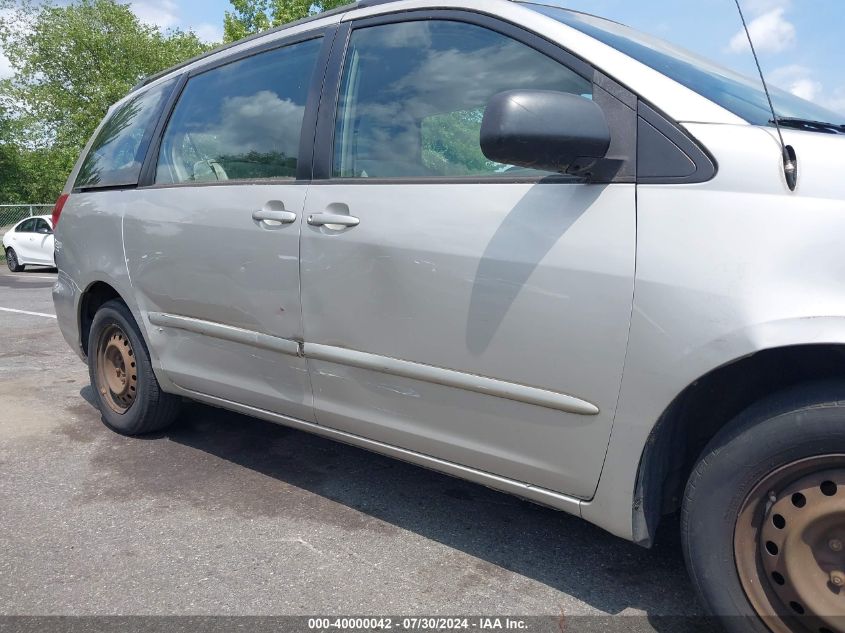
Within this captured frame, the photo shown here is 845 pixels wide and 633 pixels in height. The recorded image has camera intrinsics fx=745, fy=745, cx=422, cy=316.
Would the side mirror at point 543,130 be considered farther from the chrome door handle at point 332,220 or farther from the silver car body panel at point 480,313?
the chrome door handle at point 332,220

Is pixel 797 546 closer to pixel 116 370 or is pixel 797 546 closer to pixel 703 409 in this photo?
pixel 703 409

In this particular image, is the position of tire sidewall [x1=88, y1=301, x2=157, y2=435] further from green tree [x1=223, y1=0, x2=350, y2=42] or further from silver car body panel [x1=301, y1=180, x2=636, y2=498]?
green tree [x1=223, y1=0, x2=350, y2=42]

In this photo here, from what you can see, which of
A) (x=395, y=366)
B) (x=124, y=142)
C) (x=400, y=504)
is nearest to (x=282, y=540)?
(x=400, y=504)

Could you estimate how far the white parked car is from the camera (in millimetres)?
16819

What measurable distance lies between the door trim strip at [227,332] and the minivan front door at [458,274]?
0.14m

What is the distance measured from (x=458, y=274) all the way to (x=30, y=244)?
57.3ft

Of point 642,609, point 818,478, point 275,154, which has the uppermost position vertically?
point 275,154

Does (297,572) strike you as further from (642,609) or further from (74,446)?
(74,446)

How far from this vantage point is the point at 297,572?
2500mm

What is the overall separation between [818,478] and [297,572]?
161 centimetres

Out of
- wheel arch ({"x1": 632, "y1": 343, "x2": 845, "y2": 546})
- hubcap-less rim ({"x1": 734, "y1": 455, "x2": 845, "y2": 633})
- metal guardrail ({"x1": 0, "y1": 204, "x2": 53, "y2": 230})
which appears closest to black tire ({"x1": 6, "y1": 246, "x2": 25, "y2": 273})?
metal guardrail ({"x1": 0, "y1": 204, "x2": 53, "y2": 230})

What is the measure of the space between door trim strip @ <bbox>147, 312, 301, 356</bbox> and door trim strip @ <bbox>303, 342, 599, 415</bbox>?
118 millimetres

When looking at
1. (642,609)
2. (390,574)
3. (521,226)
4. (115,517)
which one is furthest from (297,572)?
(521,226)

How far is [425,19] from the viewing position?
102 inches
